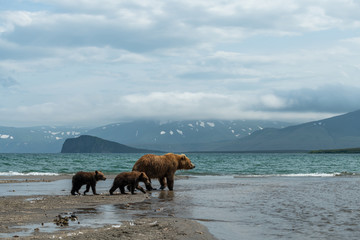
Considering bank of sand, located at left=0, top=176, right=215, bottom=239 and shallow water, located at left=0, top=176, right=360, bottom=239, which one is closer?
bank of sand, located at left=0, top=176, right=215, bottom=239

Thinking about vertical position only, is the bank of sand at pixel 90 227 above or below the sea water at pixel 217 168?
above

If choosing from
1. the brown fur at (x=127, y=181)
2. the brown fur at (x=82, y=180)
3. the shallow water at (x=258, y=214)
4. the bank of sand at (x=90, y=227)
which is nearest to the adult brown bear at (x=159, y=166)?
the brown fur at (x=127, y=181)

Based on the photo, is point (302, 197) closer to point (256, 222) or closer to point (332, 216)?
point (332, 216)

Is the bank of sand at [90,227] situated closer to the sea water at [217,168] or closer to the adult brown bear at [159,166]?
the adult brown bear at [159,166]

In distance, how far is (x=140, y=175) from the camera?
→ 20641 millimetres

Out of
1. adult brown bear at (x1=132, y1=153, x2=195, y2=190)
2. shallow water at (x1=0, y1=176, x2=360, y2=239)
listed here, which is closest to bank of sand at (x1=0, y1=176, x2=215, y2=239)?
shallow water at (x1=0, y1=176, x2=360, y2=239)

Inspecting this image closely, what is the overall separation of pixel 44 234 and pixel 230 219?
17.4 feet

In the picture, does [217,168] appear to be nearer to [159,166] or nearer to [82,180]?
[159,166]

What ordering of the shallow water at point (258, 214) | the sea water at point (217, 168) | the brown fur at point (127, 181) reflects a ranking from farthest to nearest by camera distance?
the sea water at point (217, 168)
the brown fur at point (127, 181)
the shallow water at point (258, 214)

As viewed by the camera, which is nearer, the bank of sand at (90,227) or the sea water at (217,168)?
the bank of sand at (90,227)

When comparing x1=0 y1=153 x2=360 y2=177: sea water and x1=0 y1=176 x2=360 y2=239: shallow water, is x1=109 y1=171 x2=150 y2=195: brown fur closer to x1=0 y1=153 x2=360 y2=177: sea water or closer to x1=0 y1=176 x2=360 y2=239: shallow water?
x1=0 y1=176 x2=360 y2=239: shallow water

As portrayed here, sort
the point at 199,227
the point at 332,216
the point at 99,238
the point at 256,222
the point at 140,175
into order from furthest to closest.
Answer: the point at 140,175 → the point at 332,216 → the point at 256,222 → the point at 199,227 → the point at 99,238

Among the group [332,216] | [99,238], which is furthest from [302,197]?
[99,238]

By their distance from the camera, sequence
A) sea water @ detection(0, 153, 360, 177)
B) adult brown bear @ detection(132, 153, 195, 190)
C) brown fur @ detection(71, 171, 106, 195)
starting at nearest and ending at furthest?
brown fur @ detection(71, 171, 106, 195) < adult brown bear @ detection(132, 153, 195, 190) < sea water @ detection(0, 153, 360, 177)
